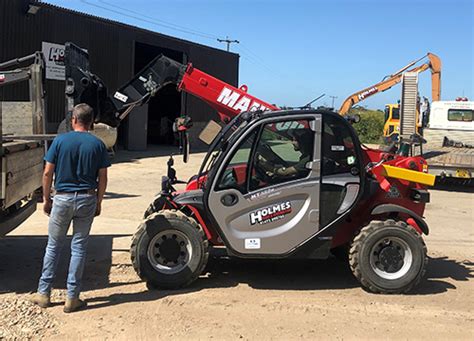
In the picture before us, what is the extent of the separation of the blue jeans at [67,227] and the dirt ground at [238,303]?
0.29m

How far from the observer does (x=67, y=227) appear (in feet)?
15.6

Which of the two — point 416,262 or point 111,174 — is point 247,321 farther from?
point 111,174

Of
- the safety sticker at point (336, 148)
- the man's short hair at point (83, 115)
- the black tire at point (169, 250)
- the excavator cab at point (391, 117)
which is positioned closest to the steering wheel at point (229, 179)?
the black tire at point (169, 250)

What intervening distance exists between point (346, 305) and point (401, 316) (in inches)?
21.4

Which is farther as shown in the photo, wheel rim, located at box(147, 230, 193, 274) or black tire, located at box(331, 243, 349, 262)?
black tire, located at box(331, 243, 349, 262)

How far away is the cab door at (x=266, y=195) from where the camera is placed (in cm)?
536

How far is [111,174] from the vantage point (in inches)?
626

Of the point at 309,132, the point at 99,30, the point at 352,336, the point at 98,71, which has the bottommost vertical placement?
the point at 352,336

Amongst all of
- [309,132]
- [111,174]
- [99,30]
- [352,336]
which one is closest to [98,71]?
[99,30]

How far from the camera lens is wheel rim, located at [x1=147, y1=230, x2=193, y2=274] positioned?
539cm

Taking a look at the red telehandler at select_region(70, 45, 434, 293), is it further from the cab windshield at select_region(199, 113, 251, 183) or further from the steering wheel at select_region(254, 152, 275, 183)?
the cab windshield at select_region(199, 113, 251, 183)

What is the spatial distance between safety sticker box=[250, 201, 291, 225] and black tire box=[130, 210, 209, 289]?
0.59 metres

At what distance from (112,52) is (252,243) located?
61.6ft

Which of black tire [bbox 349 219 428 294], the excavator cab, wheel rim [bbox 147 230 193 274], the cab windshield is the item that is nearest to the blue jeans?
wheel rim [bbox 147 230 193 274]
